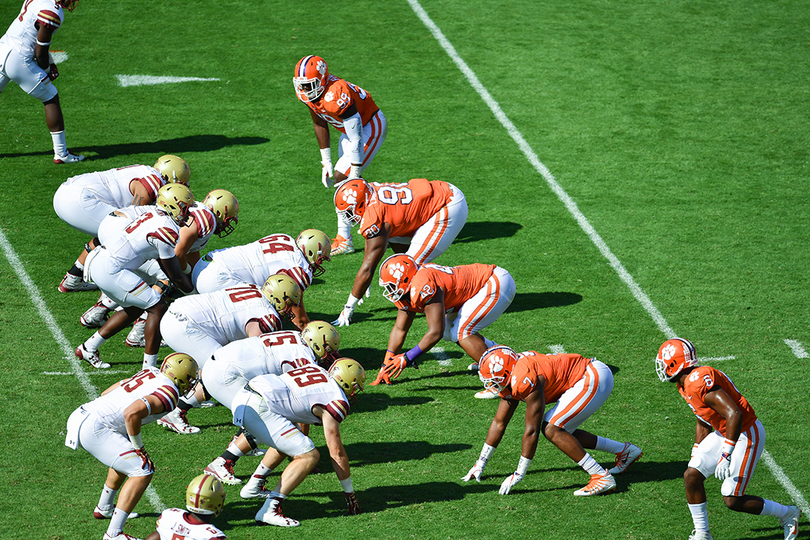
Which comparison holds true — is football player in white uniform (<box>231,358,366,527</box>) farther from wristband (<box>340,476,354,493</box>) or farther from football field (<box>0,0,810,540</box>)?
football field (<box>0,0,810,540</box>)

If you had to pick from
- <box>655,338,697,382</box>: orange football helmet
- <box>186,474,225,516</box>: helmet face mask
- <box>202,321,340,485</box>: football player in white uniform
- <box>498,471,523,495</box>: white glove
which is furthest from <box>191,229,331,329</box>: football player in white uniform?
<box>655,338,697,382</box>: orange football helmet

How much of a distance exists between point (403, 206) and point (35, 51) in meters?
5.22

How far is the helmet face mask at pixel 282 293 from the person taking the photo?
295 inches

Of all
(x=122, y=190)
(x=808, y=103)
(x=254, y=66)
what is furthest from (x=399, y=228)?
(x=808, y=103)

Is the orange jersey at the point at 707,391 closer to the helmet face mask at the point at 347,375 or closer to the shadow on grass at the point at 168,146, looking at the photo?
the helmet face mask at the point at 347,375

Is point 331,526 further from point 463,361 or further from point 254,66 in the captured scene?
point 254,66

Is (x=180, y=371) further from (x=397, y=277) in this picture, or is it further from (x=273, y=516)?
(x=397, y=277)

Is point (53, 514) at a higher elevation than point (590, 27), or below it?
below

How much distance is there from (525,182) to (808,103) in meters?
4.74

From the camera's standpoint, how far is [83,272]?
895 centimetres

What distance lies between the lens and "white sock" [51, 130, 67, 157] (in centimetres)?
1092

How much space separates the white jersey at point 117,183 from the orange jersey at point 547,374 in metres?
4.24

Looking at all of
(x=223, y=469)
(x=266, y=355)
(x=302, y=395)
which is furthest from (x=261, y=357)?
(x=223, y=469)

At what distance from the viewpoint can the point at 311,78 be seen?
985 cm
